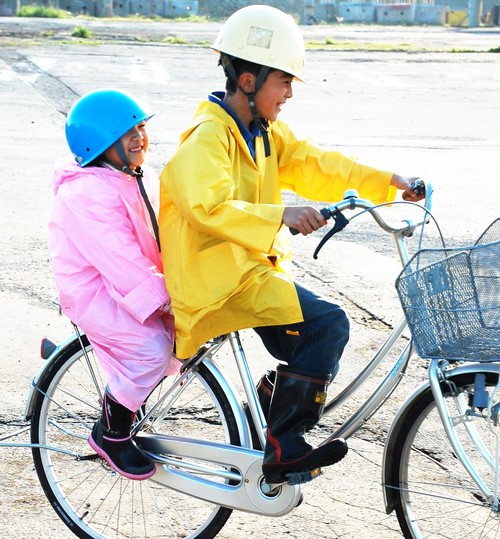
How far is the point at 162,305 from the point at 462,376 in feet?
3.27

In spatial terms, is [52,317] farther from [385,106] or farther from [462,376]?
[385,106]

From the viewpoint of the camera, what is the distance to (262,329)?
3.62 metres

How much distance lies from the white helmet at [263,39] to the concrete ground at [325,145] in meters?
1.69

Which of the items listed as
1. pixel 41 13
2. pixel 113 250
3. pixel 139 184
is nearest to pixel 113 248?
pixel 113 250

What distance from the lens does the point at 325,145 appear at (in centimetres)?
1178

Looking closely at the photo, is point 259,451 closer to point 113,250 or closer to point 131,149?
point 113,250

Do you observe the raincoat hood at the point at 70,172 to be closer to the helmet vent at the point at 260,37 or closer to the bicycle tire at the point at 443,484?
the helmet vent at the point at 260,37

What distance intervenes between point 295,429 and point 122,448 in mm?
632

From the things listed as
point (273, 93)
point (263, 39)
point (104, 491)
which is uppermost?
point (263, 39)

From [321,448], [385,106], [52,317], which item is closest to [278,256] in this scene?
[321,448]

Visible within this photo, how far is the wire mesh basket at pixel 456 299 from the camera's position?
2996 millimetres

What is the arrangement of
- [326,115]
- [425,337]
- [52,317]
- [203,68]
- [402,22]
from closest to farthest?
[425,337]
[52,317]
[326,115]
[203,68]
[402,22]

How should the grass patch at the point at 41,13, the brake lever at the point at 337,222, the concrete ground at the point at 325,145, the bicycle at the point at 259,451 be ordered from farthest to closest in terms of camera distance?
the grass patch at the point at 41,13 < the concrete ground at the point at 325,145 < the bicycle at the point at 259,451 < the brake lever at the point at 337,222

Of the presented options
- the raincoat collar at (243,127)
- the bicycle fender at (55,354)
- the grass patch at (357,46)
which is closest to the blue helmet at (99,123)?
the raincoat collar at (243,127)
